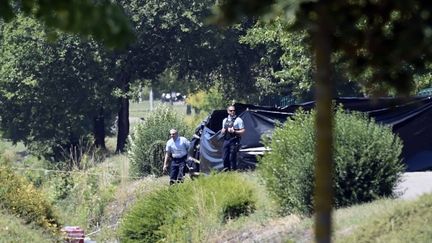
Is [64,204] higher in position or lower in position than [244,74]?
lower

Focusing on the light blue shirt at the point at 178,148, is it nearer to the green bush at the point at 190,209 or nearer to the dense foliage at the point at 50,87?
the green bush at the point at 190,209

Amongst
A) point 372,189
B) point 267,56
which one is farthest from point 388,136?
point 267,56

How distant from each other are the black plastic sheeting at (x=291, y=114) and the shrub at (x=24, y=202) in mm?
5200

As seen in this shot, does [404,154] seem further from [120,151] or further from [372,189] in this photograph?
[120,151]

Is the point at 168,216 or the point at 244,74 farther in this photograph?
the point at 244,74

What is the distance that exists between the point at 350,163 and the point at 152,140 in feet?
51.2

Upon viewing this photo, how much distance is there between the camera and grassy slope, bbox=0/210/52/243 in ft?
59.7

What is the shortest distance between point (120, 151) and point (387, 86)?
40121 mm

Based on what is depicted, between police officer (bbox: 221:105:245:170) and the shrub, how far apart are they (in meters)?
4.43

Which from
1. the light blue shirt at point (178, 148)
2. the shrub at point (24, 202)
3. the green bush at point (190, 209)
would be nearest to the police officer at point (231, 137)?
the light blue shirt at point (178, 148)

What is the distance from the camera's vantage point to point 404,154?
74.5 feet

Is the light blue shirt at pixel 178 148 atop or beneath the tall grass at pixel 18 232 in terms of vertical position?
atop

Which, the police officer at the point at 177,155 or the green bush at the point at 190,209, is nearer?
the green bush at the point at 190,209

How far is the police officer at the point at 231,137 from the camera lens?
2414 cm
